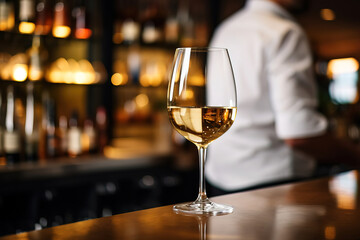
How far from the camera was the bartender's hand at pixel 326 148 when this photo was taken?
54.2 inches

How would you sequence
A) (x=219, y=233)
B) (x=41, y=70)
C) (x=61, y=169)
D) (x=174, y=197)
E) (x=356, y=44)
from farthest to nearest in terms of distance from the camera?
(x=356, y=44) → (x=174, y=197) → (x=41, y=70) → (x=61, y=169) → (x=219, y=233)

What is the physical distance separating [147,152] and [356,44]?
1.64m

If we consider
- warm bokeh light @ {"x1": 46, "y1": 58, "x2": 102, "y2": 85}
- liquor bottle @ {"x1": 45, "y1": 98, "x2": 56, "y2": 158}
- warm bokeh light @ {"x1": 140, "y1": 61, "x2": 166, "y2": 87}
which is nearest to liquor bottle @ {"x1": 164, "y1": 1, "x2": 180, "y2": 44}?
warm bokeh light @ {"x1": 140, "y1": 61, "x2": 166, "y2": 87}

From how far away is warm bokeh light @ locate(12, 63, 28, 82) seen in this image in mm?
2537

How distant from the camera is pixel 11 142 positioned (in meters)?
2.35

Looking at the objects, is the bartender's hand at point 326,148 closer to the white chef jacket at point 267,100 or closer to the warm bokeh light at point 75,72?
the white chef jacket at point 267,100

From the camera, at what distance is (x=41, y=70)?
2.65 m

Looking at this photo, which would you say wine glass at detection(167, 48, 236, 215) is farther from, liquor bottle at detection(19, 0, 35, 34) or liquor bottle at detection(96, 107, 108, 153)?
liquor bottle at detection(96, 107, 108, 153)

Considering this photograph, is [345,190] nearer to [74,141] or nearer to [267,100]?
[267,100]

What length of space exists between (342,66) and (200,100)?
303 cm

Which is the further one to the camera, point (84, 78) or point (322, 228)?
point (84, 78)

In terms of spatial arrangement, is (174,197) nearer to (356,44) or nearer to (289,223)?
(356,44)

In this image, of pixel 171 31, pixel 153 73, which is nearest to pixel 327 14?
pixel 171 31

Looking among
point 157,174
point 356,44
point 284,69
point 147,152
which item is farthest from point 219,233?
point 356,44
